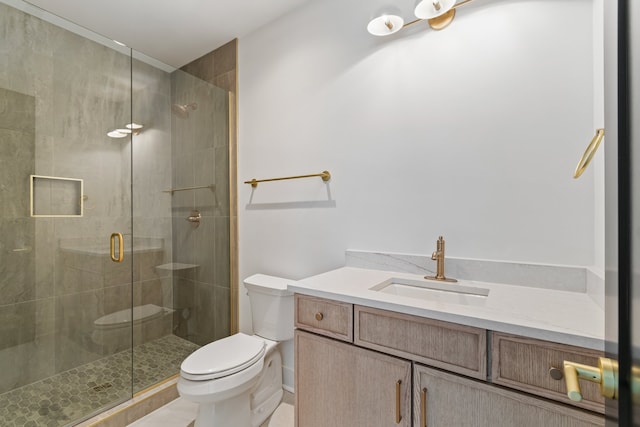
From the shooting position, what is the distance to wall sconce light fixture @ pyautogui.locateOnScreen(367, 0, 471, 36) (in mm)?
1270

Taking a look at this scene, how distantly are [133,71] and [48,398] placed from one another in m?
2.02

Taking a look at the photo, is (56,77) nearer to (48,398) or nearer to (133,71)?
(133,71)

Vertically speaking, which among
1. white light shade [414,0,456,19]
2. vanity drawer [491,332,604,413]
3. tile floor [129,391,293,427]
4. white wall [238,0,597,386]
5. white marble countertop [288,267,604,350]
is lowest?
tile floor [129,391,293,427]

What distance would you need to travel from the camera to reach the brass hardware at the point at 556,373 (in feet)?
2.31

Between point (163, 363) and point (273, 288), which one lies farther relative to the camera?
point (163, 363)

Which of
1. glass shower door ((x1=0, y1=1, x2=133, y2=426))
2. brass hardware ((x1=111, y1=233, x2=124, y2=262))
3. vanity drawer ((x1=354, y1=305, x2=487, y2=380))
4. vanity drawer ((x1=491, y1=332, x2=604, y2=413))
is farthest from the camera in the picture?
brass hardware ((x1=111, y1=233, x2=124, y2=262))

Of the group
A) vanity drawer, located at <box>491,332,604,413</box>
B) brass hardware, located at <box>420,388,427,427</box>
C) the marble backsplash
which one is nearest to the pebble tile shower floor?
the marble backsplash

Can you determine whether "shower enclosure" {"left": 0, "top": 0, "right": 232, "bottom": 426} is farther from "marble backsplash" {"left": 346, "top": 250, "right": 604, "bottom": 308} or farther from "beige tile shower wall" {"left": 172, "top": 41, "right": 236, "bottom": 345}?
"marble backsplash" {"left": 346, "top": 250, "right": 604, "bottom": 308}

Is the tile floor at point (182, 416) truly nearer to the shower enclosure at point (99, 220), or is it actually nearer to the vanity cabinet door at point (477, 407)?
the shower enclosure at point (99, 220)

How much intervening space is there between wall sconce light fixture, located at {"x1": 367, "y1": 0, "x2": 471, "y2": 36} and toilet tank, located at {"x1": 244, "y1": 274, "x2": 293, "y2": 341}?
4.87 ft

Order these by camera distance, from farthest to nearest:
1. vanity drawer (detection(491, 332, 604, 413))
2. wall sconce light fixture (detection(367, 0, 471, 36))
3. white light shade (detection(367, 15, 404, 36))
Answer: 1. white light shade (detection(367, 15, 404, 36))
2. wall sconce light fixture (detection(367, 0, 471, 36))
3. vanity drawer (detection(491, 332, 604, 413))

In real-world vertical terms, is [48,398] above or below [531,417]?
below

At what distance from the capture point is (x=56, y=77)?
5.53 feet

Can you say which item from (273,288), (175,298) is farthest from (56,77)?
(273,288)
